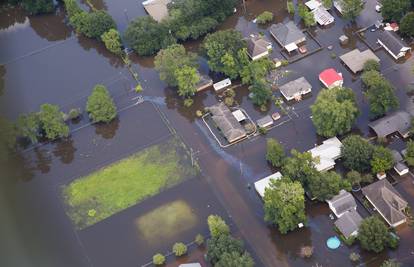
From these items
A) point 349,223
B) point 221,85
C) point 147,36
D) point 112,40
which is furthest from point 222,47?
point 349,223

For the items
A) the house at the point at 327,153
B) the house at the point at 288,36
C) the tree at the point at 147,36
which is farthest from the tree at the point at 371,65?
the tree at the point at 147,36

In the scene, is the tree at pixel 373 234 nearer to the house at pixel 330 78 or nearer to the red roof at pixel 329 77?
the house at pixel 330 78

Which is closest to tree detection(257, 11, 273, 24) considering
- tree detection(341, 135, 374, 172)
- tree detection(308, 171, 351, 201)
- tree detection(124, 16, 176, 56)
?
tree detection(124, 16, 176, 56)

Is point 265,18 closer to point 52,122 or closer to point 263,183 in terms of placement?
point 263,183

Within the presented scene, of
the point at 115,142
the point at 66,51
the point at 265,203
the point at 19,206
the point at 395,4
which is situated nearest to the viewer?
the point at 265,203

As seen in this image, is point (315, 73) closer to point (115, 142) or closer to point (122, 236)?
point (115, 142)

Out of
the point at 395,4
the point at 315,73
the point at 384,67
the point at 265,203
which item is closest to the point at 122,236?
the point at 265,203
